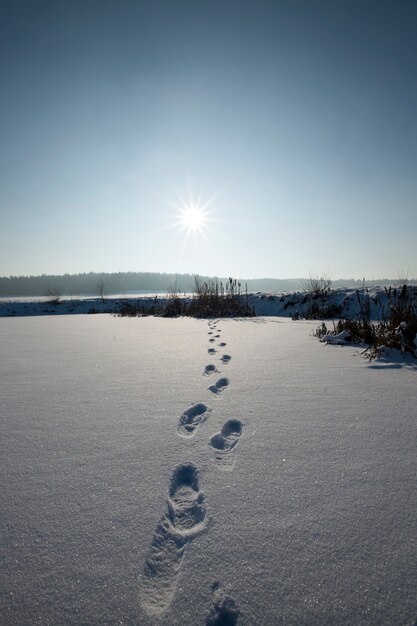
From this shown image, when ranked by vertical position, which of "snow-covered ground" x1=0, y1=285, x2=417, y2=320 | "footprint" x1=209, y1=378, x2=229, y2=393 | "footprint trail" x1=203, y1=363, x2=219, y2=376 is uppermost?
"snow-covered ground" x1=0, y1=285, x2=417, y2=320

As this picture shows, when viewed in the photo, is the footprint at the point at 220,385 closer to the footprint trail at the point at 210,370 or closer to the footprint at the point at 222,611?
the footprint trail at the point at 210,370

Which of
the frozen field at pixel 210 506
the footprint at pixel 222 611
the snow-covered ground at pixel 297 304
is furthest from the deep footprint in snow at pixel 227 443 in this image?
the snow-covered ground at pixel 297 304

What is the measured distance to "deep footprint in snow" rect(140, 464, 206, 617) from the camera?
0.45 meters

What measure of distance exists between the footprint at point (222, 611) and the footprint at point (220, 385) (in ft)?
3.24

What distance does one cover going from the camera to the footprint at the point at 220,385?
144 cm

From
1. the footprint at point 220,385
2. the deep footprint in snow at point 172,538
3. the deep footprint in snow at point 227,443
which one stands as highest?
the footprint at point 220,385

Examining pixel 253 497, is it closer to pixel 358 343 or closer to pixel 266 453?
pixel 266 453

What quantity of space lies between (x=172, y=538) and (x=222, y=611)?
0.52ft

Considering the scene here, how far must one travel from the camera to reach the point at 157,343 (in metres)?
2.84

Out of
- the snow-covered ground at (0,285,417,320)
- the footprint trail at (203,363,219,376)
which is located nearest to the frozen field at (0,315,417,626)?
the footprint trail at (203,363,219,376)

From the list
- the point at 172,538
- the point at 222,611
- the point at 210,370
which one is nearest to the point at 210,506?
the point at 172,538

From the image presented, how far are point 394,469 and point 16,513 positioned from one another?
821 mm

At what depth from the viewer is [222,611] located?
42cm

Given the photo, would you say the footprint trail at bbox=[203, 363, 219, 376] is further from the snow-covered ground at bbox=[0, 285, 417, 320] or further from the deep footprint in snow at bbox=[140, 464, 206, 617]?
the snow-covered ground at bbox=[0, 285, 417, 320]
